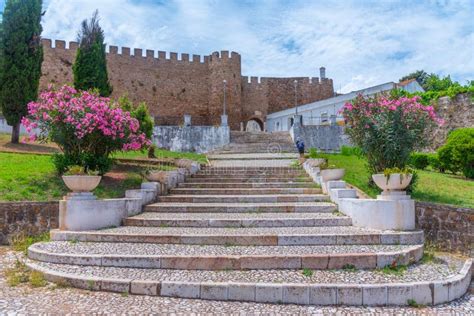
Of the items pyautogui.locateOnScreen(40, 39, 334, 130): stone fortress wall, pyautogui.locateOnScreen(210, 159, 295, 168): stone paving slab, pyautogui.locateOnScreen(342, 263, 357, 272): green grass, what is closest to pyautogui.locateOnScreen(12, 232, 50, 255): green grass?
pyautogui.locateOnScreen(342, 263, 357, 272): green grass

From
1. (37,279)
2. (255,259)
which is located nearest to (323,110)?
(255,259)

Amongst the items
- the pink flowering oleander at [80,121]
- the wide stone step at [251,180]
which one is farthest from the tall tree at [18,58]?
the wide stone step at [251,180]

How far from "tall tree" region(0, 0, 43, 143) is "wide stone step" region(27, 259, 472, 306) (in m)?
10.5

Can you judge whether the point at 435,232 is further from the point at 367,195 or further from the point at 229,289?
the point at 229,289

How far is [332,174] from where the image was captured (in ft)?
27.2

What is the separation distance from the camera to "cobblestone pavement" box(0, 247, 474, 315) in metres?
3.89

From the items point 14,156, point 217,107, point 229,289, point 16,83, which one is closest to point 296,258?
point 229,289

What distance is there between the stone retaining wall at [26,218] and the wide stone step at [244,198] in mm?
2140

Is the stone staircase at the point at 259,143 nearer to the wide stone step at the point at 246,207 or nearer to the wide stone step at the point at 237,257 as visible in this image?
the wide stone step at the point at 246,207

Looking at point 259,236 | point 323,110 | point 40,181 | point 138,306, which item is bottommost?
point 138,306

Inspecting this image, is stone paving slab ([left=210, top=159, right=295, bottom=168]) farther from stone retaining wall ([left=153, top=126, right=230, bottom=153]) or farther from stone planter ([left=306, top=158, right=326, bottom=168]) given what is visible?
stone retaining wall ([left=153, top=126, right=230, bottom=153])

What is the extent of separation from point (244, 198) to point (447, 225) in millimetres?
3724

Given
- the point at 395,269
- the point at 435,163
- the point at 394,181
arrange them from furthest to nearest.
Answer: the point at 435,163 < the point at 394,181 < the point at 395,269

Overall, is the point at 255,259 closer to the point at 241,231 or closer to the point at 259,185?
the point at 241,231
